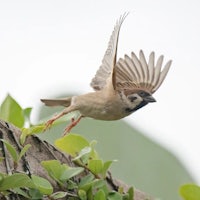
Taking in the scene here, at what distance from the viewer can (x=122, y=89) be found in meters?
3.33

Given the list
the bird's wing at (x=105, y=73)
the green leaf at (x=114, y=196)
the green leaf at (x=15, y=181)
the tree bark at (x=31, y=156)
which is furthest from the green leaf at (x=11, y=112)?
the bird's wing at (x=105, y=73)

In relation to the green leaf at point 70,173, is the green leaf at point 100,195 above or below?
below

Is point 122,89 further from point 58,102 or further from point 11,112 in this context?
point 11,112

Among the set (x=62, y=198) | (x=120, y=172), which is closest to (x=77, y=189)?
(x=62, y=198)

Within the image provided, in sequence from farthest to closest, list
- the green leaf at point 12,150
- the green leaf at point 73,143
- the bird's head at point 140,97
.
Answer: the bird's head at point 140,97, the green leaf at point 73,143, the green leaf at point 12,150

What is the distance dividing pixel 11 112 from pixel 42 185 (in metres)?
0.46

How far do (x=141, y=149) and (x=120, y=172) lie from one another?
379mm

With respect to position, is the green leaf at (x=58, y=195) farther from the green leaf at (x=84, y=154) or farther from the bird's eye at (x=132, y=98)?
the bird's eye at (x=132, y=98)

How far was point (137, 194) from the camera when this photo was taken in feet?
6.72

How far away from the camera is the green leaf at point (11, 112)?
2049mm

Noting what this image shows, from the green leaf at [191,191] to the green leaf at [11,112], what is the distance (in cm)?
51

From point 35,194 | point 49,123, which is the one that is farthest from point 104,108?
point 35,194

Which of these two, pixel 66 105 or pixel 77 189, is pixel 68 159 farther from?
pixel 66 105

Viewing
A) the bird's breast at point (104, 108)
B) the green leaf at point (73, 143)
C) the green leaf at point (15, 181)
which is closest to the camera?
the green leaf at point (15, 181)
